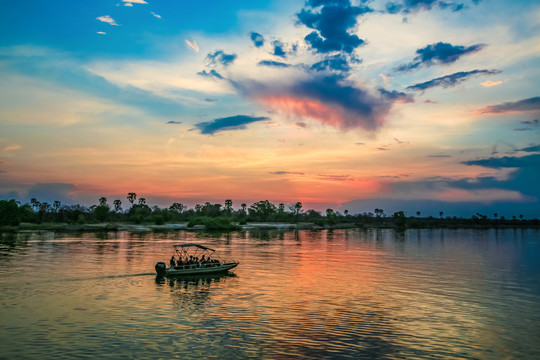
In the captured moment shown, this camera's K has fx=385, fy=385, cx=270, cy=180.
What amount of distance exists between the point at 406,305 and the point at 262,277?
24.0m

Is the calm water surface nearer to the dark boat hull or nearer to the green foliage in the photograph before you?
the dark boat hull

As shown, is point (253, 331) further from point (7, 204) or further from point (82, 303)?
point (7, 204)

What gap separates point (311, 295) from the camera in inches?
1876

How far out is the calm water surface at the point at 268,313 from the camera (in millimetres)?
28438

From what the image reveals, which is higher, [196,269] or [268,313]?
[196,269]

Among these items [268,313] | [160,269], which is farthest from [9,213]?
[268,313]

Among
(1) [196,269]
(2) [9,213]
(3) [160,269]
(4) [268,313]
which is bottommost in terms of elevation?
(4) [268,313]

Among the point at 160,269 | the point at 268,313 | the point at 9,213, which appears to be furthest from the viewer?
the point at 9,213

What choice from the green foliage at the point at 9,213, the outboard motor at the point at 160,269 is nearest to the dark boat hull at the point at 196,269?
the outboard motor at the point at 160,269

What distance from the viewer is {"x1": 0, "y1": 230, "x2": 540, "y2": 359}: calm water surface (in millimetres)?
28438

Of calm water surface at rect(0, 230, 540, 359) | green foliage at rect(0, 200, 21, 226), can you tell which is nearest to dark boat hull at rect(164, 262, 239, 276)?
calm water surface at rect(0, 230, 540, 359)

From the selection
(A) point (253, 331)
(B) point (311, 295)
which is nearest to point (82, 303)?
(A) point (253, 331)

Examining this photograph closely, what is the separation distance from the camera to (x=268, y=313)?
38.3m

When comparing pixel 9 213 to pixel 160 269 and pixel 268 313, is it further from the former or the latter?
pixel 268 313
